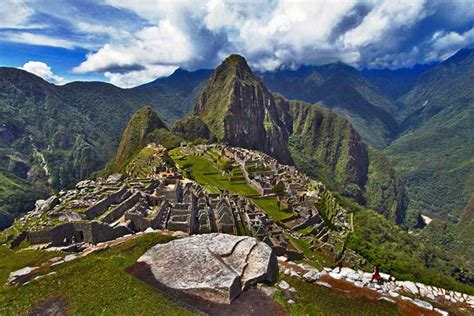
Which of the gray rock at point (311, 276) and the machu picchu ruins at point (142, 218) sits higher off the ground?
the machu picchu ruins at point (142, 218)

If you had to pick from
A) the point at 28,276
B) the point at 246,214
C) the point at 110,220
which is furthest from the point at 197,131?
the point at 28,276

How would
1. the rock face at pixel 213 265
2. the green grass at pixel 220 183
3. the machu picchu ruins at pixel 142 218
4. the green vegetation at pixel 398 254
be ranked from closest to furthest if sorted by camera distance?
the rock face at pixel 213 265, the machu picchu ruins at pixel 142 218, the green vegetation at pixel 398 254, the green grass at pixel 220 183

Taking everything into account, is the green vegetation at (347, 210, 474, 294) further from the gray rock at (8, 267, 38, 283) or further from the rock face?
the gray rock at (8, 267, 38, 283)

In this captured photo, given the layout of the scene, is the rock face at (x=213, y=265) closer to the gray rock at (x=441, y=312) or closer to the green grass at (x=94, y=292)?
the green grass at (x=94, y=292)

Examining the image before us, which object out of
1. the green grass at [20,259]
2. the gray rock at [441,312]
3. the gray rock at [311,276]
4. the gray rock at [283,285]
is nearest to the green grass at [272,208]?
the gray rock at [311,276]

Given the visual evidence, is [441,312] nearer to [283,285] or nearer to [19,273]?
[283,285]

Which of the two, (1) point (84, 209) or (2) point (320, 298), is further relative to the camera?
(1) point (84, 209)

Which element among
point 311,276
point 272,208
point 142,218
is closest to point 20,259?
point 142,218

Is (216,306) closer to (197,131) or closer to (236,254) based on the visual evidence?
(236,254)
